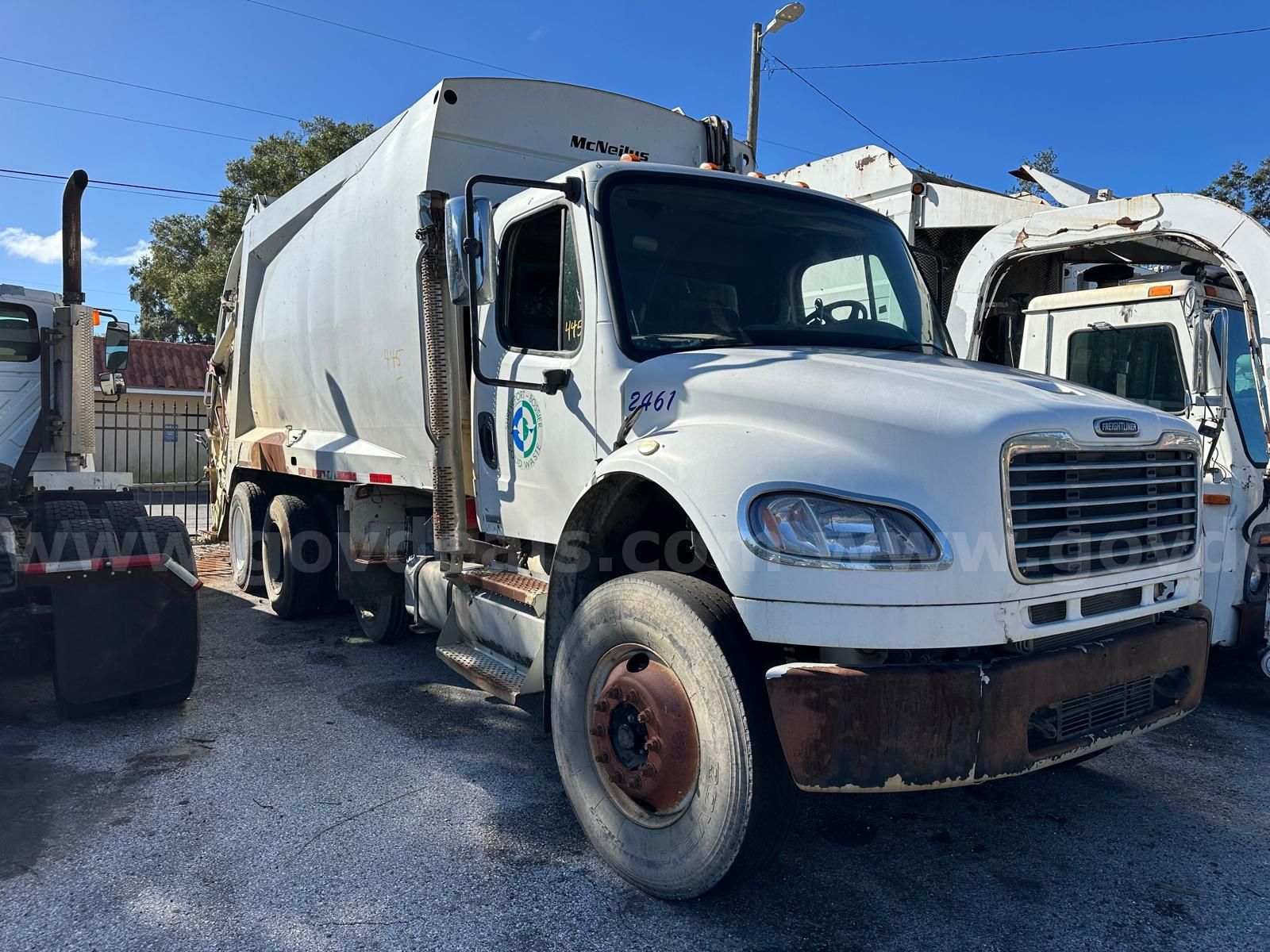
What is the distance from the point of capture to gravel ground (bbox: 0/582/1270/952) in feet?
10.2

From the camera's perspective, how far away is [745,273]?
161 inches

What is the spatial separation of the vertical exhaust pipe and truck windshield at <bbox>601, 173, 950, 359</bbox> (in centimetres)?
411

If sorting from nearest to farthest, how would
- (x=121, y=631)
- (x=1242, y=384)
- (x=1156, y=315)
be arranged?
(x=121, y=631) < (x=1242, y=384) < (x=1156, y=315)

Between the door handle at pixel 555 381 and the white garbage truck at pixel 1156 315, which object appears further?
the white garbage truck at pixel 1156 315

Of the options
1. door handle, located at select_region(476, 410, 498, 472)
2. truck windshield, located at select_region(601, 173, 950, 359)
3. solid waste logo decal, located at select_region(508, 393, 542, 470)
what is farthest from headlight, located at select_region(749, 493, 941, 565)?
door handle, located at select_region(476, 410, 498, 472)

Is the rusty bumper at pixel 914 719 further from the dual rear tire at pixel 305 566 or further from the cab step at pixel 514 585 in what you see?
the dual rear tire at pixel 305 566

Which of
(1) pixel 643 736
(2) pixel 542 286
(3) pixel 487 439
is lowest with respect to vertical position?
(1) pixel 643 736

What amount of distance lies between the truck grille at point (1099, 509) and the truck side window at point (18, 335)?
255 inches

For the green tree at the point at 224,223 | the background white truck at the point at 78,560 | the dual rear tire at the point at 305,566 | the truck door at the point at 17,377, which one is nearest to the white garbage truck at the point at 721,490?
the dual rear tire at the point at 305,566

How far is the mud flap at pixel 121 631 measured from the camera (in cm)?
482

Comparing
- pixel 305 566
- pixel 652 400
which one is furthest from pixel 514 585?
pixel 305 566

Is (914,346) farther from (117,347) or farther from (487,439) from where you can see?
(117,347)

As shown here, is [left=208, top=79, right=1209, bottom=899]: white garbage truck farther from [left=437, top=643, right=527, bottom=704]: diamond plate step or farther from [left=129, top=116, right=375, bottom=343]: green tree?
[left=129, top=116, right=375, bottom=343]: green tree

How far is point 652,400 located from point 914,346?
1373 mm
